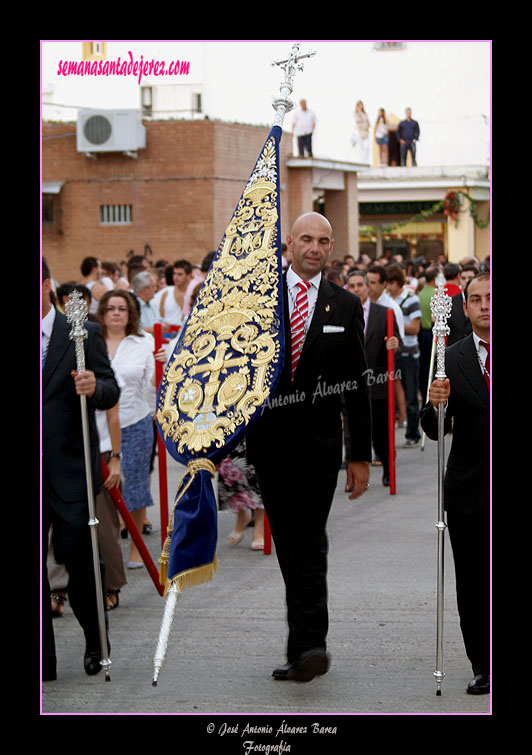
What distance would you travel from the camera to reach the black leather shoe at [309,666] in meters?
4.93

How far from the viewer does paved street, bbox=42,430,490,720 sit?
4777mm

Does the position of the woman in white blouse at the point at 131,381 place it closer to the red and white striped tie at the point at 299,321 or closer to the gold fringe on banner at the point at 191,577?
the red and white striped tie at the point at 299,321

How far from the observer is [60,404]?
5.08 meters

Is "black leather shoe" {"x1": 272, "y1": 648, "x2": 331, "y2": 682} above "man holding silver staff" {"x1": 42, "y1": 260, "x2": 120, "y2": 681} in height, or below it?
below

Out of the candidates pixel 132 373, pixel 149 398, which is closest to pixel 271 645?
pixel 132 373

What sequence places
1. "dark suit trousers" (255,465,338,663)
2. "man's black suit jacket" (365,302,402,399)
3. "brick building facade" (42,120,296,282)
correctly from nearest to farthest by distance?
1. "dark suit trousers" (255,465,338,663)
2. "man's black suit jacket" (365,302,402,399)
3. "brick building facade" (42,120,296,282)

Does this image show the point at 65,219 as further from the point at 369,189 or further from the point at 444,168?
the point at 444,168

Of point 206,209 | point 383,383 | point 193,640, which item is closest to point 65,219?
point 206,209

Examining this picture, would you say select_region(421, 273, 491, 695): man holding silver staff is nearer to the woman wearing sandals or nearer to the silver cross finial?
the silver cross finial

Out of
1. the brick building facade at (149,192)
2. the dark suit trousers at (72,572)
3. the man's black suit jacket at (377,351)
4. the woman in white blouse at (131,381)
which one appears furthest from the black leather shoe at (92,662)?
the brick building facade at (149,192)

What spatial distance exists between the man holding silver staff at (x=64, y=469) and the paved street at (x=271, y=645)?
38 cm

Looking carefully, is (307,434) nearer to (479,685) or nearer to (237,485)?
(479,685)

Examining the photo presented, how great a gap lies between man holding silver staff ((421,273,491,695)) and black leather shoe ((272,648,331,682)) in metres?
0.68

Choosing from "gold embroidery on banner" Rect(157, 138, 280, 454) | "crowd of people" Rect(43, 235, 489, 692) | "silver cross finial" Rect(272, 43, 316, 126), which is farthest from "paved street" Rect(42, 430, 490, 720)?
"silver cross finial" Rect(272, 43, 316, 126)
